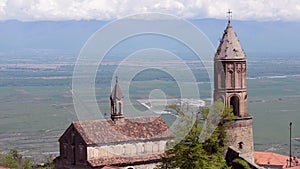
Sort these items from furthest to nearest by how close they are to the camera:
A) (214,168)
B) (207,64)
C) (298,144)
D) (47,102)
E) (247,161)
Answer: (47,102) → (298,144) → (207,64) → (247,161) → (214,168)

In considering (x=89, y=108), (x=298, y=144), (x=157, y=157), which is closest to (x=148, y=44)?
(x=157, y=157)

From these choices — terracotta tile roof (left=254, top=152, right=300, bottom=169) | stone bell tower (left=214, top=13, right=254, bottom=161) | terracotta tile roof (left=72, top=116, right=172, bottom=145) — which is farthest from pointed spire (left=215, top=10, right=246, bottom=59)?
terracotta tile roof (left=254, top=152, right=300, bottom=169)

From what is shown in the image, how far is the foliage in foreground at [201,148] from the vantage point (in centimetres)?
3697

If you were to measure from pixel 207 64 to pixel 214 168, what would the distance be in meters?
12.1

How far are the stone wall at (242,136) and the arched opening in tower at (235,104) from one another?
69 centimetres

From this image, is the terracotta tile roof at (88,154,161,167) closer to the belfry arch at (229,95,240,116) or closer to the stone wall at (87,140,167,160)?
the stone wall at (87,140,167,160)

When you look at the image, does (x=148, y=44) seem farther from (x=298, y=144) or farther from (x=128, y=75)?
(x=298, y=144)

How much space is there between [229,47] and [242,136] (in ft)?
20.3

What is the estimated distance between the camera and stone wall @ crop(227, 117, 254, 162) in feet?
139

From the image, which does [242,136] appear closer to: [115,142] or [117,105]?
[115,142]

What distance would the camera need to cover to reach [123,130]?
47.3 meters

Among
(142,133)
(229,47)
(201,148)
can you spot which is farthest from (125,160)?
(229,47)

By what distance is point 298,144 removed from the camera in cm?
9875

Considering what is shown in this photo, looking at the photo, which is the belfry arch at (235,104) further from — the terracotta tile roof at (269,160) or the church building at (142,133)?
the terracotta tile roof at (269,160)
